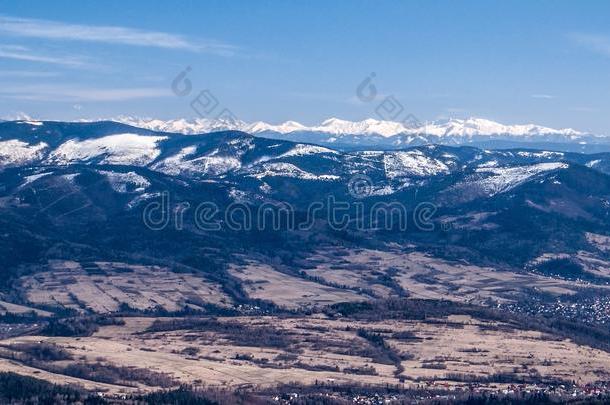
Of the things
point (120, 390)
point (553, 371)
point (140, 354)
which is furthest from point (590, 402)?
point (140, 354)

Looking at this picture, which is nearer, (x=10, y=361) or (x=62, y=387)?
(x=62, y=387)

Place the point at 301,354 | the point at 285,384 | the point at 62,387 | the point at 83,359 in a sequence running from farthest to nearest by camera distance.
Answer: the point at 301,354
the point at 83,359
the point at 285,384
the point at 62,387

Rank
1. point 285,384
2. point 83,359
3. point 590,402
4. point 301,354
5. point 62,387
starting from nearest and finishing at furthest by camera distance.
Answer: point 590,402, point 62,387, point 285,384, point 83,359, point 301,354

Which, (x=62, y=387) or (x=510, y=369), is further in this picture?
(x=510, y=369)

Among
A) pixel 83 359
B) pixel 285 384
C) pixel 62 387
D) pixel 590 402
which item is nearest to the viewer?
pixel 590 402

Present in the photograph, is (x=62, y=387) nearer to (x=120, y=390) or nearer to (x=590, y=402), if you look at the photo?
(x=120, y=390)

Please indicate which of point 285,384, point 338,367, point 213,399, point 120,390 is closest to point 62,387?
point 120,390

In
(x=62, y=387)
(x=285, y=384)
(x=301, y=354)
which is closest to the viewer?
(x=62, y=387)

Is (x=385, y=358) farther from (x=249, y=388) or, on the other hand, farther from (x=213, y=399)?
(x=213, y=399)
